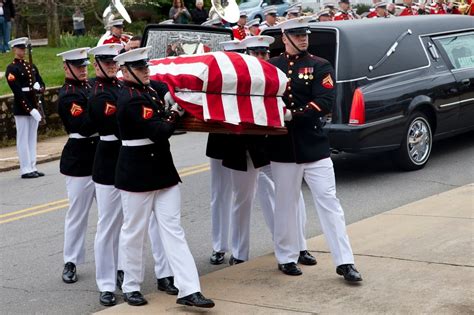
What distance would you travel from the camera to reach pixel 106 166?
7914 millimetres

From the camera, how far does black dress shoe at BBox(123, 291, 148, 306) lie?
748cm

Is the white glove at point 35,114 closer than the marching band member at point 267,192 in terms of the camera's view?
No

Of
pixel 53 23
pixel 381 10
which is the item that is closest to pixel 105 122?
pixel 381 10

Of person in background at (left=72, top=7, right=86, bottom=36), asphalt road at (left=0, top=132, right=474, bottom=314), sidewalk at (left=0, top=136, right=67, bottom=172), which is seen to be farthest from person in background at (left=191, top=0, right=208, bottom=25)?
asphalt road at (left=0, top=132, right=474, bottom=314)

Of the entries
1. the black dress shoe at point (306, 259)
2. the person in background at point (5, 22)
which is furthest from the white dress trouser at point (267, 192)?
the person in background at point (5, 22)

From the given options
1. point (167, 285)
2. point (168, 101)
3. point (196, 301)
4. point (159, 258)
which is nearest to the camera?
point (196, 301)

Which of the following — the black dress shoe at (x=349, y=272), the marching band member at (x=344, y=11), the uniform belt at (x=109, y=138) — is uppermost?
the uniform belt at (x=109, y=138)

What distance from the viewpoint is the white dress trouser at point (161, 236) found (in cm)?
722

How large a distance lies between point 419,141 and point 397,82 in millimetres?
795

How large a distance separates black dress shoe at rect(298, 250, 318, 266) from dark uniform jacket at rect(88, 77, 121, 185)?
174cm

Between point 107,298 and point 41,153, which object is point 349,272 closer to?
point 107,298

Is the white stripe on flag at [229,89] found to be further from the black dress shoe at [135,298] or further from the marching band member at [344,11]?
the marching band member at [344,11]

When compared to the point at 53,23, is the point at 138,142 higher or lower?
higher

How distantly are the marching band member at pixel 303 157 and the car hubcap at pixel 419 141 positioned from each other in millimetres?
4524
